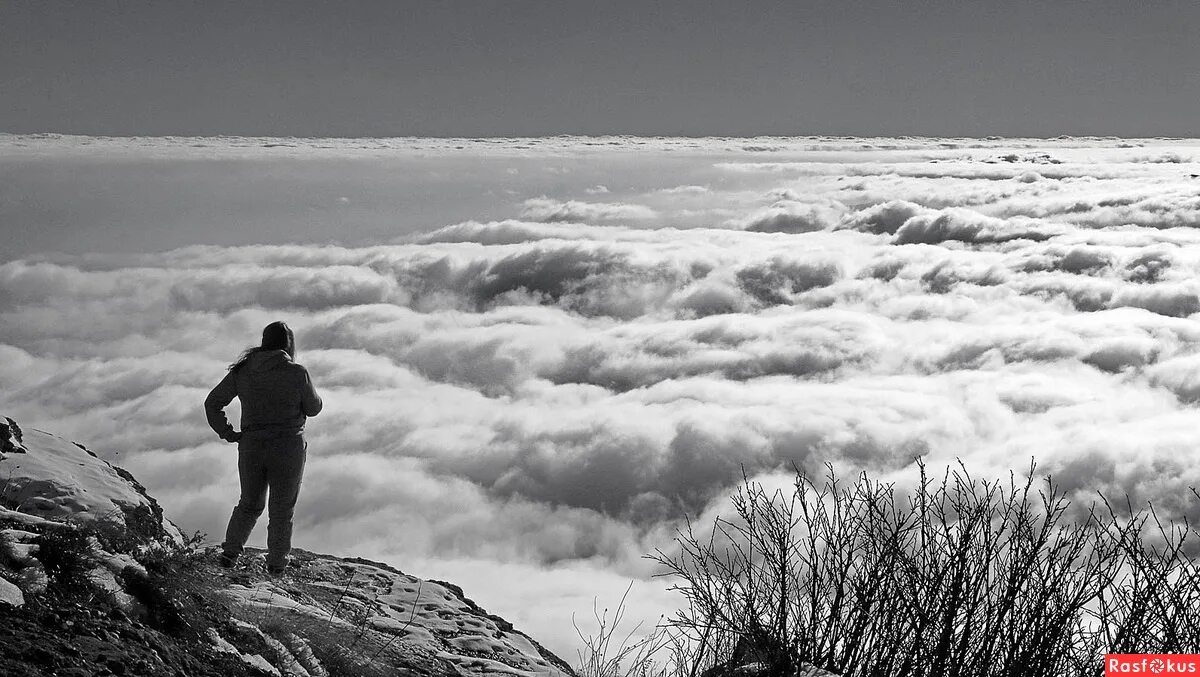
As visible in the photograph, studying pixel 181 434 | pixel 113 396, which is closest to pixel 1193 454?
pixel 181 434

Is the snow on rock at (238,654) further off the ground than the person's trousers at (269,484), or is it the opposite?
the person's trousers at (269,484)

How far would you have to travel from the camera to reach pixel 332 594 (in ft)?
28.9

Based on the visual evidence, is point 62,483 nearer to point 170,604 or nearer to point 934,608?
point 170,604

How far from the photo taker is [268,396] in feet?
26.1

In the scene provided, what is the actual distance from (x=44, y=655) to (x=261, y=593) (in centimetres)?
349

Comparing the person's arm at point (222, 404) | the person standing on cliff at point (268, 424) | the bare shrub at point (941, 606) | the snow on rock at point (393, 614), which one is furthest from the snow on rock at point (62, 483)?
the bare shrub at point (941, 606)

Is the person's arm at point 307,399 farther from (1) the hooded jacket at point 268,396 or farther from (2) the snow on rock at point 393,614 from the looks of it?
(2) the snow on rock at point 393,614

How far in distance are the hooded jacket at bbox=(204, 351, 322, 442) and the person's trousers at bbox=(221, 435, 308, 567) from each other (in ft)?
0.37

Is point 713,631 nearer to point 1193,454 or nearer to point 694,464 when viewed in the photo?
point 1193,454

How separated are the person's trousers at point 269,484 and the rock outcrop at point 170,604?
350 millimetres

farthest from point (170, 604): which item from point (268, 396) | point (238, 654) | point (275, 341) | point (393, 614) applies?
point (393, 614)

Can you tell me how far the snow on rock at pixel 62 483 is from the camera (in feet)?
24.0

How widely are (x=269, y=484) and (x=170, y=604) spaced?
339 centimetres

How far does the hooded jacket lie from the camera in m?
7.93
